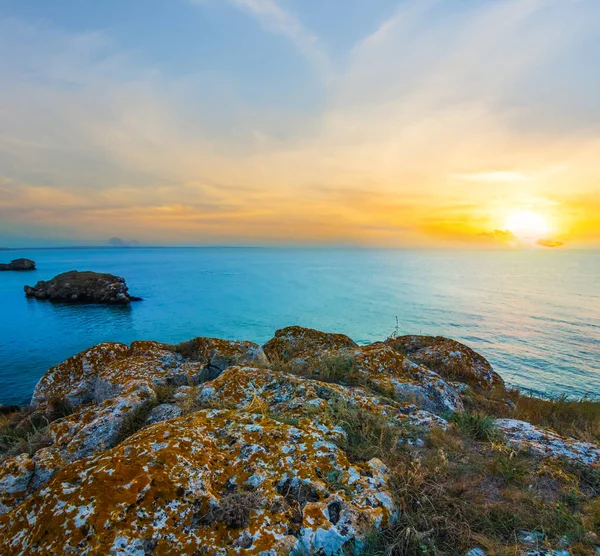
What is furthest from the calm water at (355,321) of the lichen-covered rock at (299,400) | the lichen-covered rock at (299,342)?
the lichen-covered rock at (299,400)

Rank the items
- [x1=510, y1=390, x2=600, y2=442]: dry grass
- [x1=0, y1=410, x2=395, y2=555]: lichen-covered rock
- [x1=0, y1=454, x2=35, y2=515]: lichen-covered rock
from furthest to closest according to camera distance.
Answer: [x1=510, y1=390, x2=600, y2=442]: dry grass
[x1=0, y1=454, x2=35, y2=515]: lichen-covered rock
[x1=0, y1=410, x2=395, y2=555]: lichen-covered rock

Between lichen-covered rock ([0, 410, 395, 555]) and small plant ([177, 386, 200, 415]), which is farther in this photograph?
small plant ([177, 386, 200, 415])

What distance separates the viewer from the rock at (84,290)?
59250 mm

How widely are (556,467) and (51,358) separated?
36.1 meters

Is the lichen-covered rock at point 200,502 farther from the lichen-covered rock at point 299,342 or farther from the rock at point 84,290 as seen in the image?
the rock at point 84,290

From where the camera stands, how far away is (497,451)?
4211mm

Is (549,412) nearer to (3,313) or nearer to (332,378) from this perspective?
(332,378)

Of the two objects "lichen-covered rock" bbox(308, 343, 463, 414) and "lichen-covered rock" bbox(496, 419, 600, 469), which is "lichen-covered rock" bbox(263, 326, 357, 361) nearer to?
"lichen-covered rock" bbox(308, 343, 463, 414)

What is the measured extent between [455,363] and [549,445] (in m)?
5.22

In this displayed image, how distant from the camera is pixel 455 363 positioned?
975cm

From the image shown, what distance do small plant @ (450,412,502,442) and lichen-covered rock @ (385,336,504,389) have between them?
173 inches

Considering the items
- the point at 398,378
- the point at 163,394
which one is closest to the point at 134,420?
the point at 163,394

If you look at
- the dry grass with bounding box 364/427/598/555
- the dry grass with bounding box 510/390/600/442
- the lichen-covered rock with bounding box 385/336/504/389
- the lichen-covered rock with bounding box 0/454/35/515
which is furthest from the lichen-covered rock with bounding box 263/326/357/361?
the lichen-covered rock with bounding box 0/454/35/515

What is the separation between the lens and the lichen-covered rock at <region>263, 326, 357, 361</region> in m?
10.8
